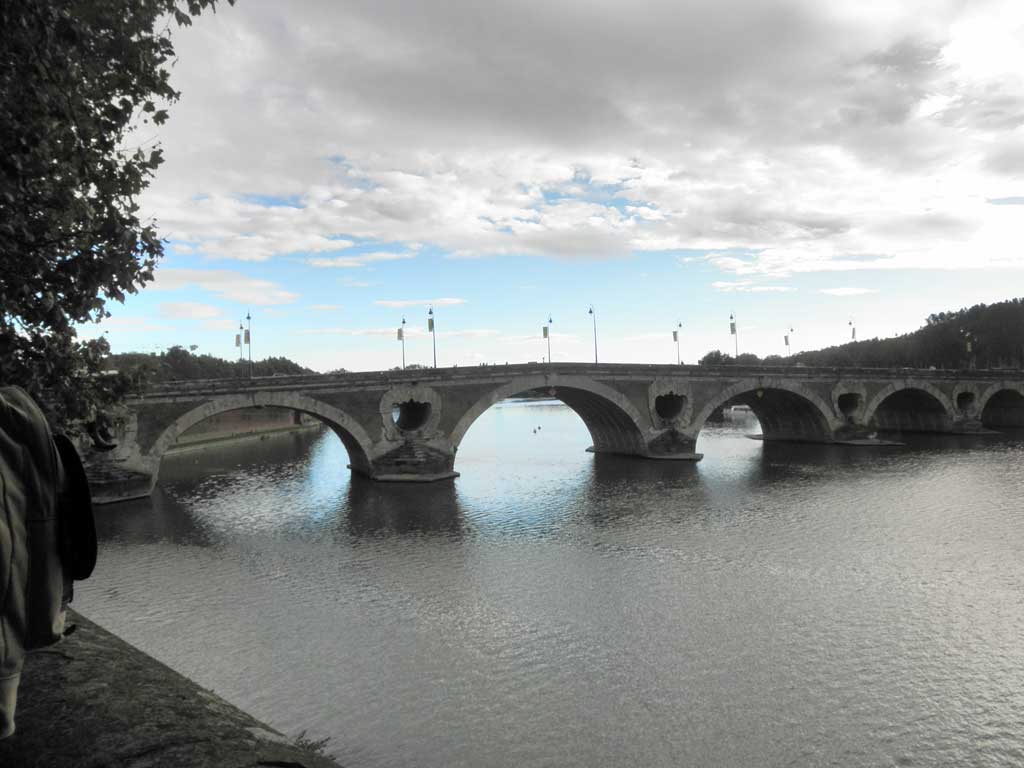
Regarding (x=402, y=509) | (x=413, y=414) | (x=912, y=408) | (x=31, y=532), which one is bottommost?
(x=402, y=509)

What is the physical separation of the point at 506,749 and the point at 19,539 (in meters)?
9.42

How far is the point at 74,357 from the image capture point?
10375 mm

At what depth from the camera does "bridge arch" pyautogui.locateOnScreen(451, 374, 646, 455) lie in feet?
136

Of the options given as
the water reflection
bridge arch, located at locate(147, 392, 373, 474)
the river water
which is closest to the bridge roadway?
bridge arch, located at locate(147, 392, 373, 474)

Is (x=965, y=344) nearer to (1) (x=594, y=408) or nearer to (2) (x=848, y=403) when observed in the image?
(2) (x=848, y=403)

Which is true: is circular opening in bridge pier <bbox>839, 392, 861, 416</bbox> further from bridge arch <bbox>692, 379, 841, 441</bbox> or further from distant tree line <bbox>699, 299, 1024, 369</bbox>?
distant tree line <bbox>699, 299, 1024, 369</bbox>

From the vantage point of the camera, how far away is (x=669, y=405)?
1917 inches

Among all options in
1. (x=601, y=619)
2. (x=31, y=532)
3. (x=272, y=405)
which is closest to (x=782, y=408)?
(x=272, y=405)

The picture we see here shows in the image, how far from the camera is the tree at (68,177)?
317 inches

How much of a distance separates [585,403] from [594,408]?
0.77 meters

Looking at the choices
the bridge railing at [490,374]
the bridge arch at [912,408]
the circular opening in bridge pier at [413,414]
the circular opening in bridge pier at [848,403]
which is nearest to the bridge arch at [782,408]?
the bridge railing at [490,374]

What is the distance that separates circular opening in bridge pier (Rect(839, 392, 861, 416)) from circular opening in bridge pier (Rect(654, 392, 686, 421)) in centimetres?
1765

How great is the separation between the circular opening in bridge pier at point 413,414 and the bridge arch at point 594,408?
2002 millimetres

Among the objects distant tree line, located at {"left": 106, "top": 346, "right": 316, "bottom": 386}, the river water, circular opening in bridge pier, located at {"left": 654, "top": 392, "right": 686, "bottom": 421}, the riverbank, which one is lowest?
the river water
